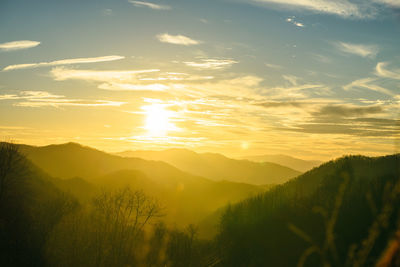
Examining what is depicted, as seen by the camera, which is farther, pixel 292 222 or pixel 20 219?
pixel 292 222

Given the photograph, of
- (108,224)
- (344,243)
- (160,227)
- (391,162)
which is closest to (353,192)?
(391,162)

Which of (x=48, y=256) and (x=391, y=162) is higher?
(x=391, y=162)

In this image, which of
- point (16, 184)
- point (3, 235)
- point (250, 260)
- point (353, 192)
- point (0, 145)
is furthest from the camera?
point (353, 192)

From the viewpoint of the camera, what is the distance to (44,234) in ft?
311

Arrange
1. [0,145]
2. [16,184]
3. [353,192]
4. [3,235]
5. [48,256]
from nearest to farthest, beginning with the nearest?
[3,235] → [48,256] → [16,184] → [0,145] → [353,192]

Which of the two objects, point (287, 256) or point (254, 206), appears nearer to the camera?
point (287, 256)

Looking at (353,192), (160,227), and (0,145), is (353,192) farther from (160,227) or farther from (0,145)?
(0,145)

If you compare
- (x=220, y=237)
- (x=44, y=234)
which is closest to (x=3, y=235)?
(x=44, y=234)

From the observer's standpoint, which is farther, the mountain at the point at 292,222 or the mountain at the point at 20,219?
the mountain at the point at 292,222

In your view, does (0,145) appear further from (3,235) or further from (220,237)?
(220,237)

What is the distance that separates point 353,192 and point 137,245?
347 ft

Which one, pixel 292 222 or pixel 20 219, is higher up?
pixel 20 219

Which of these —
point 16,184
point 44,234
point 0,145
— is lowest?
point 44,234

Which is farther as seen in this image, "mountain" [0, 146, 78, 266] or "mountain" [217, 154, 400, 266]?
"mountain" [217, 154, 400, 266]
